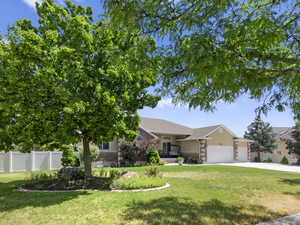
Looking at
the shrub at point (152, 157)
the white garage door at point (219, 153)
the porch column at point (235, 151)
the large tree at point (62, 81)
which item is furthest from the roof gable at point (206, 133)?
the large tree at point (62, 81)

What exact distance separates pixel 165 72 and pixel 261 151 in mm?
33488

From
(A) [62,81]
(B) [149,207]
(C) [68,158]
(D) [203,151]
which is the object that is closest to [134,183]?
(B) [149,207]

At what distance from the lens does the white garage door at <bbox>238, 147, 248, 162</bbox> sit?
28.2m

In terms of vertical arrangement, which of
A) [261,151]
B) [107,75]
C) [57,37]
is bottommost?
[261,151]

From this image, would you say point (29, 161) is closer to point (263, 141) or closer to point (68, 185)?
point (68, 185)

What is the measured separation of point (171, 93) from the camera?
4.35m

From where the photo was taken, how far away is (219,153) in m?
26.2

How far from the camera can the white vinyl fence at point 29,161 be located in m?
15.1

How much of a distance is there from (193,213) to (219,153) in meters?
22.2

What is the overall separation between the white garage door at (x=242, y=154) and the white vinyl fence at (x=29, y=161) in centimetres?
2242

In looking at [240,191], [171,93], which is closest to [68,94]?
[171,93]

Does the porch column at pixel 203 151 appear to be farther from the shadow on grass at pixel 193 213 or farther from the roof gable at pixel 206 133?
the shadow on grass at pixel 193 213

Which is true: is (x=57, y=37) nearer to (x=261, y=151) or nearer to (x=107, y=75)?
(x=107, y=75)

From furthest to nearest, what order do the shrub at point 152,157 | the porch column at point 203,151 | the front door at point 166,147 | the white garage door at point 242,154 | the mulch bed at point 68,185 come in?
the white garage door at point 242,154 < the front door at point 166,147 < the porch column at point 203,151 < the shrub at point 152,157 < the mulch bed at point 68,185
